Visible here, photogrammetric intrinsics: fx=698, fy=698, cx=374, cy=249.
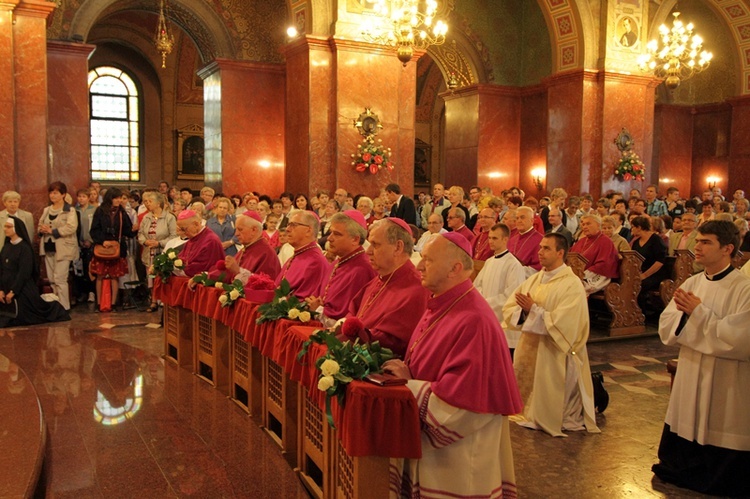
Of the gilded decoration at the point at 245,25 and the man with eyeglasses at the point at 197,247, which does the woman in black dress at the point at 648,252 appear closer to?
the man with eyeglasses at the point at 197,247

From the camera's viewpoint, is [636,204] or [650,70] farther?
→ [650,70]

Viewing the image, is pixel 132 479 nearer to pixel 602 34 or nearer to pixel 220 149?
pixel 220 149

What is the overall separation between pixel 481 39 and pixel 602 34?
3743mm

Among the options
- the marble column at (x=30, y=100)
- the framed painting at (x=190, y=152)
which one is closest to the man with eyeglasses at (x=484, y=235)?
the marble column at (x=30, y=100)

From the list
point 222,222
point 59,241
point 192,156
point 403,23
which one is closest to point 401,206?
point 222,222

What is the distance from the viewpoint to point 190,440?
556 cm

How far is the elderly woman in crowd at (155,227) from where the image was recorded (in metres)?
11.1

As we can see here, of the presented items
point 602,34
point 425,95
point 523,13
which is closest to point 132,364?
point 602,34

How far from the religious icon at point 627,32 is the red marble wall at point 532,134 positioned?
107 inches

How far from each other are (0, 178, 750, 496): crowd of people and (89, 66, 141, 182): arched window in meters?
13.5

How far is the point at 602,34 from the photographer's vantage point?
1738 cm

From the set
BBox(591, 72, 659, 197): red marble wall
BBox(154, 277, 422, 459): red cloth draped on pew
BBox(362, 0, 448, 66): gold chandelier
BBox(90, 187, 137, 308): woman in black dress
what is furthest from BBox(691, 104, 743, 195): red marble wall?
BBox(154, 277, 422, 459): red cloth draped on pew

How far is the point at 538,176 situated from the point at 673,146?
7.40 meters

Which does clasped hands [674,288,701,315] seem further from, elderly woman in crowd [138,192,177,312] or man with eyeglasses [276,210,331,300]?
elderly woman in crowd [138,192,177,312]
